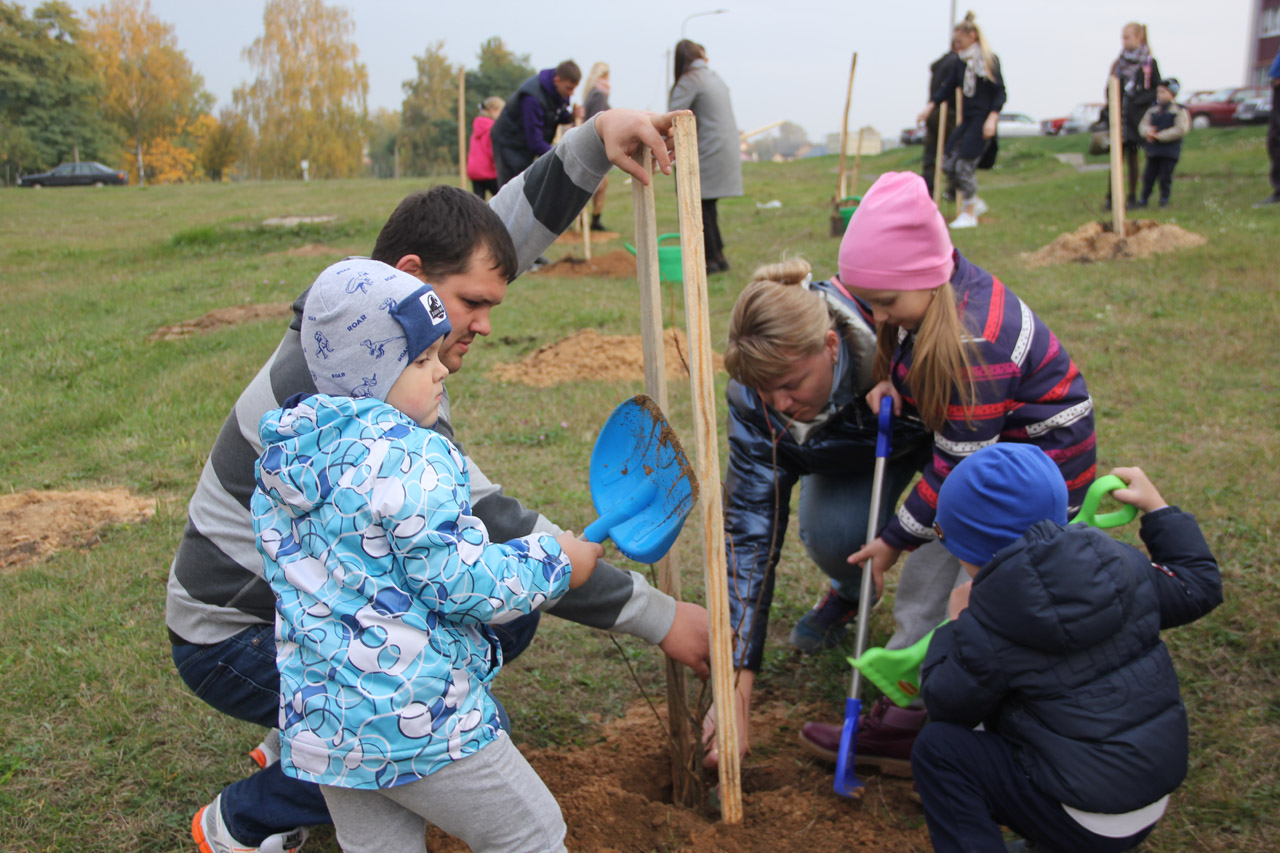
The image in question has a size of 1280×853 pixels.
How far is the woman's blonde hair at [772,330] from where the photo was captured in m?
2.31

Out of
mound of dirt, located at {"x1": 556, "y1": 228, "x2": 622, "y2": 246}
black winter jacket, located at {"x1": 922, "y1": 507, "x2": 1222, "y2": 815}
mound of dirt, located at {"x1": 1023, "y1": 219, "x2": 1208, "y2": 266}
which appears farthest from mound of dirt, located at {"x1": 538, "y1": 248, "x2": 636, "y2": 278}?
black winter jacket, located at {"x1": 922, "y1": 507, "x2": 1222, "y2": 815}

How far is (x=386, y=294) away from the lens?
1.48 m

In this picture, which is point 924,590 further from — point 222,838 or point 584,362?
point 584,362

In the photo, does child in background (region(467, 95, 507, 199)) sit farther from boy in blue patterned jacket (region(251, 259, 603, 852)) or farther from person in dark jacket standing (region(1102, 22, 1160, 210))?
boy in blue patterned jacket (region(251, 259, 603, 852))

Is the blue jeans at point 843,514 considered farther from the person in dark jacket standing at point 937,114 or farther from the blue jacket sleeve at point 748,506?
the person in dark jacket standing at point 937,114

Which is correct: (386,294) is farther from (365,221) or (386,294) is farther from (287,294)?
(365,221)

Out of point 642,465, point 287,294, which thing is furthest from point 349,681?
point 287,294

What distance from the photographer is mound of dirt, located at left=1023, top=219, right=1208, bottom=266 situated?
7.91 metres

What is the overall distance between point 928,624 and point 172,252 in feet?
41.4

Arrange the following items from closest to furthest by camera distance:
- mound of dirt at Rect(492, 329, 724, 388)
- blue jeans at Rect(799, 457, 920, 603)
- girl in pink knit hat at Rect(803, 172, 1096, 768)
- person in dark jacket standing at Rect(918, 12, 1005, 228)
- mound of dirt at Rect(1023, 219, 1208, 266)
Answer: girl in pink knit hat at Rect(803, 172, 1096, 768)
blue jeans at Rect(799, 457, 920, 603)
mound of dirt at Rect(492, 329, 724, 388)
mound of dirt at Rect(1023, 219, 1208, 266)
person in dark jacket standing at Rect(918, 12, 1005, 228)

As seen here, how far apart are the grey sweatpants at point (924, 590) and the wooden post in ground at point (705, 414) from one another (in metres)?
0.80

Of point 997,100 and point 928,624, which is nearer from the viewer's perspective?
point 928,624

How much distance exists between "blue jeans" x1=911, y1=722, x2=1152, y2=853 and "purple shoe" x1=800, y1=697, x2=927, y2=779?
0.53 metres

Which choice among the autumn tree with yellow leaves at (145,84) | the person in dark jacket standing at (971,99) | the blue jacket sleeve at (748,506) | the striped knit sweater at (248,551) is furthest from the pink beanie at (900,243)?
the autumn tree with yellow leaves at (145,84)
